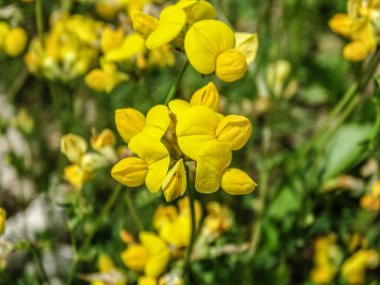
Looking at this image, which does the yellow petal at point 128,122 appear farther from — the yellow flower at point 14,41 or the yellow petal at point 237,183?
the yellow flower at point 14,41

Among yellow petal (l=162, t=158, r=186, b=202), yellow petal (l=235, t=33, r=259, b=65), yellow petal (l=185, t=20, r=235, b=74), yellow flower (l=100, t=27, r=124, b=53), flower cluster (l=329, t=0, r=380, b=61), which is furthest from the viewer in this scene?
yellow flower (l=100, t=27, r=124, b=53)

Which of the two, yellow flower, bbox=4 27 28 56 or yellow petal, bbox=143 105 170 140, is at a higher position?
yellow petal, bbox=143 105 170 140

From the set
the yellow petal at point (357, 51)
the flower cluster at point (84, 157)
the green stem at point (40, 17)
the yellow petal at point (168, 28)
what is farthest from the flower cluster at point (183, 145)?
the green stem at point (40, 17)

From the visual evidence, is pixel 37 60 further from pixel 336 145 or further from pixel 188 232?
pixel 336 145

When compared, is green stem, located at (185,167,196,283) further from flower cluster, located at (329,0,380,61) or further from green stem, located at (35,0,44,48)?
green stem, located at (35,0,44,48)

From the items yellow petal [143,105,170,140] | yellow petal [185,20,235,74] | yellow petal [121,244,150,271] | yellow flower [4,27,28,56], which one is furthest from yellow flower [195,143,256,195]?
yellow flower [4,27,28,56]

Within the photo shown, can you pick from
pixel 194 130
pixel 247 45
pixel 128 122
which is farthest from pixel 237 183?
pixel 247 45

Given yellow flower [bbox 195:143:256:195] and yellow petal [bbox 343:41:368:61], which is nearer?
yellow flower [bbox 195:143:256:195]
